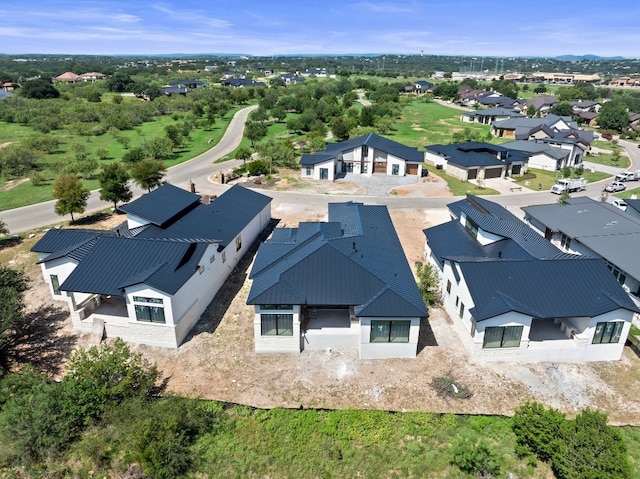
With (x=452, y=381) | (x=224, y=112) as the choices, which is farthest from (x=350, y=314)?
(x=224, y=112)

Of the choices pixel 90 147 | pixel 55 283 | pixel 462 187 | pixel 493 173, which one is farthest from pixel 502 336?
pixel 90 147

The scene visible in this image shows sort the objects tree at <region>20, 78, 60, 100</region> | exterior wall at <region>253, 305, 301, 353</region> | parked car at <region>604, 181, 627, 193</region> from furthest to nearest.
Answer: tree at <region>20, 78, 60, 100</region> < parked car at <region>604, 181, 627, 193</region> < exterior wall at <region>253, 305, 301, 353</region>

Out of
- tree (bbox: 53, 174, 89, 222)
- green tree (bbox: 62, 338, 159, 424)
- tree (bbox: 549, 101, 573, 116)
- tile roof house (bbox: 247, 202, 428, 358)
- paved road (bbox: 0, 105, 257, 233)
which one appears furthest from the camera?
tree (bbox: 549, 101, 573, 116)

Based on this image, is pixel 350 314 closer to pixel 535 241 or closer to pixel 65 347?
pixel 535 241

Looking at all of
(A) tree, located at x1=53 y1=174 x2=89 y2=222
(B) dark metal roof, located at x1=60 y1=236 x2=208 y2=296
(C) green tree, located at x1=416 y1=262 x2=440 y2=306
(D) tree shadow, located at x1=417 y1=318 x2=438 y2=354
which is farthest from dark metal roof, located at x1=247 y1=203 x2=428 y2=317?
(A) tree, located at x1=53 y1=174 x2=89 y2=222

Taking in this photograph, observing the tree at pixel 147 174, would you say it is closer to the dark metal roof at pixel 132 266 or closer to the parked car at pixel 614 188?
the dark metal roof at pixel 132 266

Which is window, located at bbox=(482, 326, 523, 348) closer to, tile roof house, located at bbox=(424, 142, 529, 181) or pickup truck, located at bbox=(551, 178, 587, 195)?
pickup truck, located at bbox=(551, 178, 587, 195)

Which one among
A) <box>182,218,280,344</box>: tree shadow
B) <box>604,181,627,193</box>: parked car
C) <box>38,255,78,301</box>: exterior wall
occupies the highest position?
<box>38,255,78,301</box>: exterior wall
